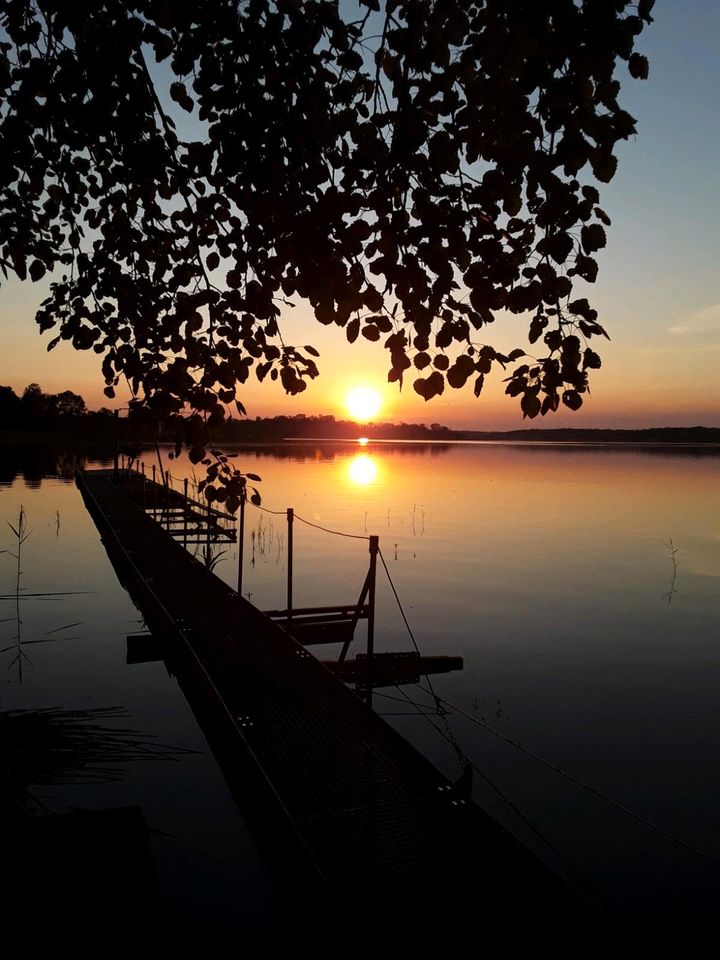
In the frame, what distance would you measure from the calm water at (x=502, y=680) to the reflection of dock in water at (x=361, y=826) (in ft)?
3.99

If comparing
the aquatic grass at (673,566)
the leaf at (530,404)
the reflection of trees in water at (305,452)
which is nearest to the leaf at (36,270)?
the leaf at (530,404)

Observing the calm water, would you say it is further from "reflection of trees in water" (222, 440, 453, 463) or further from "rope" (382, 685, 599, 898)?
"reflection of trees in water" (222, 440, 453, 463)

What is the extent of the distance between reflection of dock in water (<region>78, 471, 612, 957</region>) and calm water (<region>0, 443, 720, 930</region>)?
1.22 m

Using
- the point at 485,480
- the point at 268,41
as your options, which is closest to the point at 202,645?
the point at 268,41

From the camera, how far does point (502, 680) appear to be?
13.8 metres

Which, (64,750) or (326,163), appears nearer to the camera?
(326,163)

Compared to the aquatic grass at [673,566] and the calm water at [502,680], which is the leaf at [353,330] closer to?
the calm water at [502,680]

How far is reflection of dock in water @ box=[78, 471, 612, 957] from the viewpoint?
4609 millimetres

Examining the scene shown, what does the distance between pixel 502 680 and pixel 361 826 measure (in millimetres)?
8519

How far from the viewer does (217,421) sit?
4.23 metres

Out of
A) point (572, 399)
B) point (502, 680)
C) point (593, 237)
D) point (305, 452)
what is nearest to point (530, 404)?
point (572, 399)

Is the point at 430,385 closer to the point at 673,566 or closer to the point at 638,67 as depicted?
the point at 638,67

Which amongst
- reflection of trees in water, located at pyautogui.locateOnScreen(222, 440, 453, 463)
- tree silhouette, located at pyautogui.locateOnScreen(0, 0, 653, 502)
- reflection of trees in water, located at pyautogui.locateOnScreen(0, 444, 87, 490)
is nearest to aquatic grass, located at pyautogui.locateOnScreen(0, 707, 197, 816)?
tree silhouette, located at pyautogui.locateOnScreen(0, 0, 653, 502)

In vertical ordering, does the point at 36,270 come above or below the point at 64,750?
above
